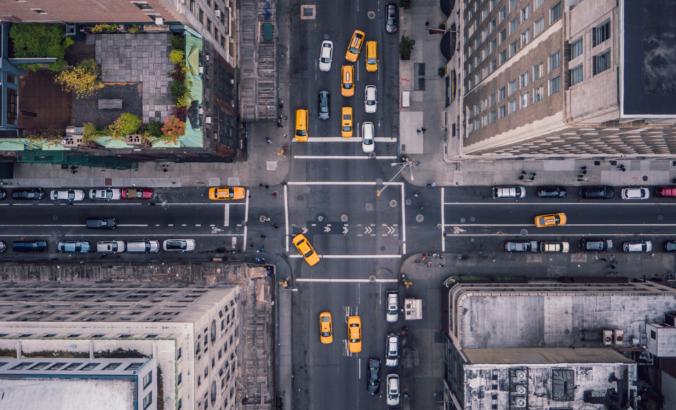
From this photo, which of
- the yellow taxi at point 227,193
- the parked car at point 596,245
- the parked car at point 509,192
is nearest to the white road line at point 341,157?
the yellow taxi at point 227,193

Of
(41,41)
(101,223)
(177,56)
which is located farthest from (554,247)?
(41,41)

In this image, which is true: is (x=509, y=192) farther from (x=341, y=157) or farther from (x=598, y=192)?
(x=341, y=157)

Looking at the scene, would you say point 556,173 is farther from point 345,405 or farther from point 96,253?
point 96,253

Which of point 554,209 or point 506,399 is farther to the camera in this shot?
point 554,209

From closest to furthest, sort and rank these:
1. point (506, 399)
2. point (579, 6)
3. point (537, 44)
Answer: point (579, 6)
point (537, 44)
point (506, 399)

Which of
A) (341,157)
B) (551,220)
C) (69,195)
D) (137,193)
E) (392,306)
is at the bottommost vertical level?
(392,306)

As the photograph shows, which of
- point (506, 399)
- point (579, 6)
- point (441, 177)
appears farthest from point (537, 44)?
point (506, 399)
